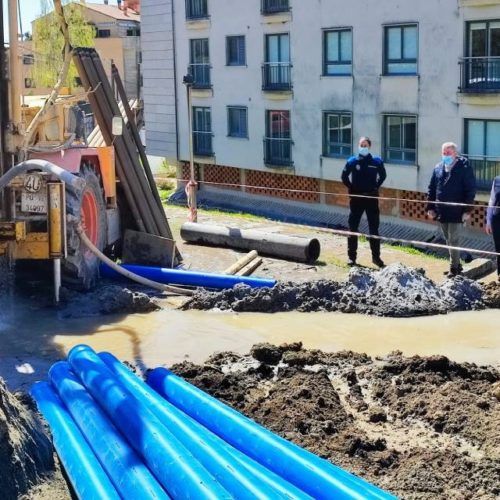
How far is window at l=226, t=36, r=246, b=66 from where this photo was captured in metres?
27.4

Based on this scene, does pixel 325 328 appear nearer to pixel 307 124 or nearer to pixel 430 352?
pixel 430 352

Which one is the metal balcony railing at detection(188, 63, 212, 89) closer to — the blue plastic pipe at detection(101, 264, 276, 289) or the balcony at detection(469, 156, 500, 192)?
the balcony at detection(469, 156, 500, 192)

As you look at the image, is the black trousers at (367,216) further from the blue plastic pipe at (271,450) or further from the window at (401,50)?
the blue plastic pipe at (271,450)

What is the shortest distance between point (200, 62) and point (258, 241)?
14.3m

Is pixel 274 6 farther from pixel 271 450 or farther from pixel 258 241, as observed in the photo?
pixel 271 450

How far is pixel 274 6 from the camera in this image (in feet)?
84.8

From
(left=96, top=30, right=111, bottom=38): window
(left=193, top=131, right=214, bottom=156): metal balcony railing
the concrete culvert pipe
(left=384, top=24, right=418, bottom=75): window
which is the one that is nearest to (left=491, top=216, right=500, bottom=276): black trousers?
the concrete culvert pipe

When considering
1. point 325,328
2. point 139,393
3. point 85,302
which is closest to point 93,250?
point 85,302

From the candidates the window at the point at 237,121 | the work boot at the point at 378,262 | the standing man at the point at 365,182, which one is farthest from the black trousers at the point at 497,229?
the window at the point at 237,121

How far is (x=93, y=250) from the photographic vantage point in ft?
40.9

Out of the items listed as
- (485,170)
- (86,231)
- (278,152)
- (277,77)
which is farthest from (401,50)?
(86,231)

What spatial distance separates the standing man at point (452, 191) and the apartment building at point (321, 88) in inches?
244

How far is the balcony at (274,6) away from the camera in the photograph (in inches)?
1000

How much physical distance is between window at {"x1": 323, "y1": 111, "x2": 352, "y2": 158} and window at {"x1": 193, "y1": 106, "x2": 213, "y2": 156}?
16.7 ft
